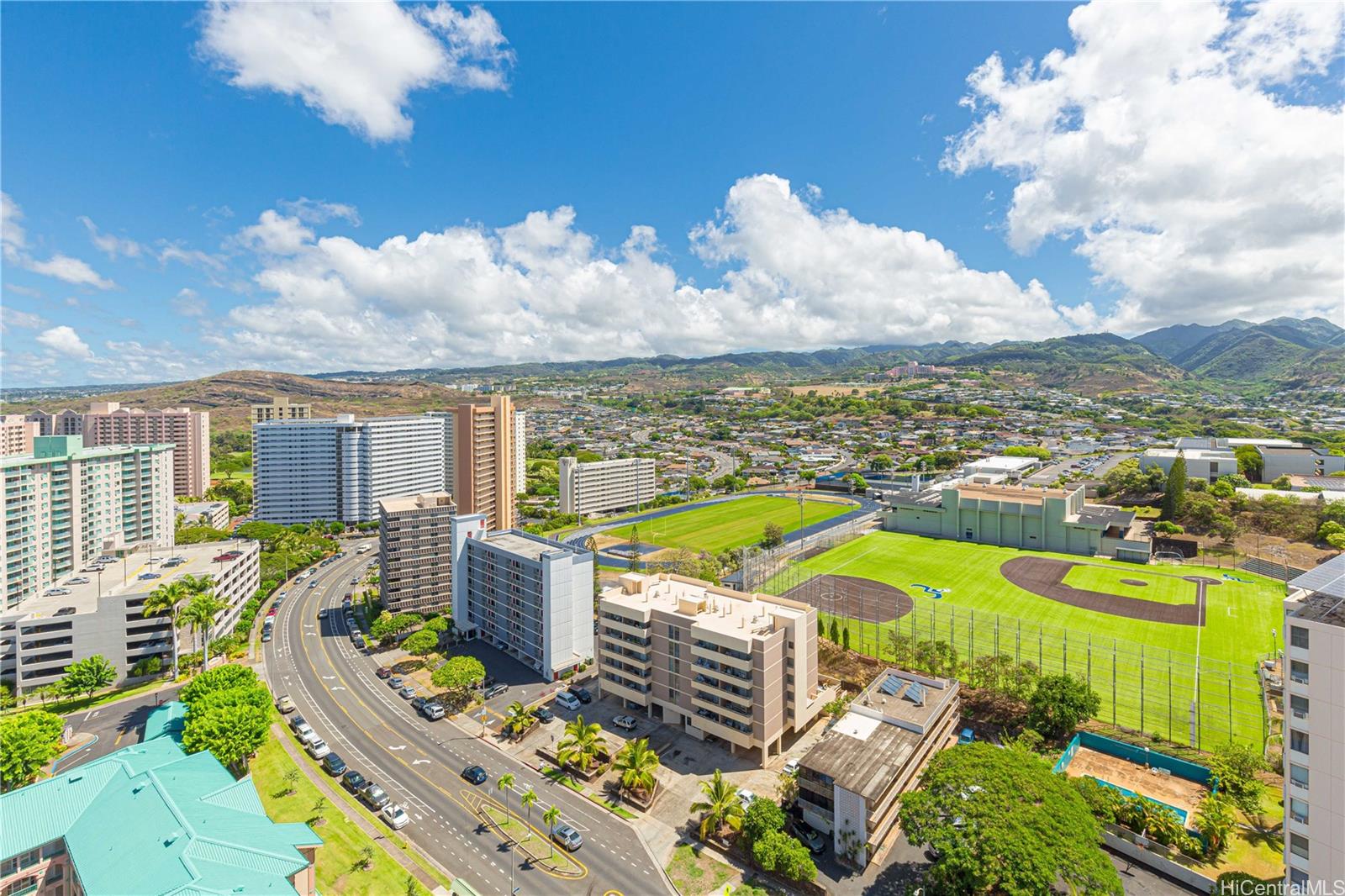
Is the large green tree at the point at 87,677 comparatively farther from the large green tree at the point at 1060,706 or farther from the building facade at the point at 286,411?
the building facade at the point at 286,411

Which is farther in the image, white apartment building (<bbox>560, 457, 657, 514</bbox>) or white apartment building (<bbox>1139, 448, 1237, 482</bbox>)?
white apartment building (<bbox>560, 457, 657, 514</bbox>)

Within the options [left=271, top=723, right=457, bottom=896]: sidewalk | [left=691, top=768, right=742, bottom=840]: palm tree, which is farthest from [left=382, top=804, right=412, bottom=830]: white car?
[left=691, top=768, right=742, bottom=840]: palm tree

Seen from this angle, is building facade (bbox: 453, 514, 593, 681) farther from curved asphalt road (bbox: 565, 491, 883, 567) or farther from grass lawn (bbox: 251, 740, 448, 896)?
curved asphalt road (bbox: 565, 491, 883, 567)

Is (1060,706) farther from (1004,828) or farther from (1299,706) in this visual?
(1299,706)

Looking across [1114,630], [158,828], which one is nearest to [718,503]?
[1114,630]

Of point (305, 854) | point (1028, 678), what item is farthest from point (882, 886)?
point (305, 854)

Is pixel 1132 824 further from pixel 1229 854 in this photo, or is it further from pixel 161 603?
pixel 161 603

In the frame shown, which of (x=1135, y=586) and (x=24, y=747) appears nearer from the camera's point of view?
(x=24, y=747)

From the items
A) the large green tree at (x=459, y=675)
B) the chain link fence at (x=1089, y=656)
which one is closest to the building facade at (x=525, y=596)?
the large green tree at (x=459, y=675)
